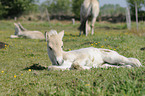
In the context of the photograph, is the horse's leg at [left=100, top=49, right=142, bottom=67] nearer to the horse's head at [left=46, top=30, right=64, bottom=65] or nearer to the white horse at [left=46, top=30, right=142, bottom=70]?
the white horse at [left=46, top=30, right=142, bottom=70]

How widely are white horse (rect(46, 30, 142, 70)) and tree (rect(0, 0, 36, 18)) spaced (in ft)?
157

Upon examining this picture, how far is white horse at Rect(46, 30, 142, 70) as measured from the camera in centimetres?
473

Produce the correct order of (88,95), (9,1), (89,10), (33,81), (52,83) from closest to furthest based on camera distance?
(88,95)
(52,83)
(33,81)
(89,10)
(9,1)

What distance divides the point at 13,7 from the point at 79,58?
5107 centimetres

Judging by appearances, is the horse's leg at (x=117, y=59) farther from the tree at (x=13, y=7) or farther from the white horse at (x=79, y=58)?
the tree at (x=13, y=7)

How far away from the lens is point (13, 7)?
50719mm

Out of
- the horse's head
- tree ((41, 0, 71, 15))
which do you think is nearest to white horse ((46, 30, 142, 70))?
the horse's head

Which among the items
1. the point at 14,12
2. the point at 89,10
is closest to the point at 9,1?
the point at 14,12

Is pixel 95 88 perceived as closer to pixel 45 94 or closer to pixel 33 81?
pixel 45 94

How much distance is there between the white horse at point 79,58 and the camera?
4.73 metres

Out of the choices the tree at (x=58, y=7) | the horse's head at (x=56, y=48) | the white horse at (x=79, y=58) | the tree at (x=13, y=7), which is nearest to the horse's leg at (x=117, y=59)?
the white horse at (x=79, y=58)

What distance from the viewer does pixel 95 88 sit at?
3.39 metres

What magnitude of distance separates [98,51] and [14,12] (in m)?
52.8

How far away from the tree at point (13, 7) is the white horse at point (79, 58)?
47819 mm
